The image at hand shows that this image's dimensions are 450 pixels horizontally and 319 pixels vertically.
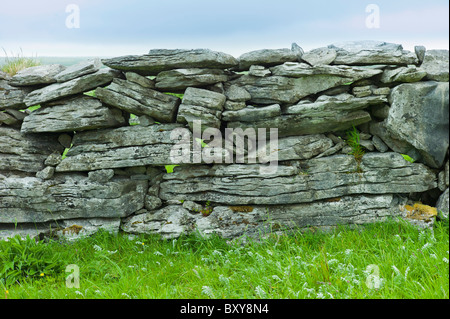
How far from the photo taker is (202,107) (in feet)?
26.5

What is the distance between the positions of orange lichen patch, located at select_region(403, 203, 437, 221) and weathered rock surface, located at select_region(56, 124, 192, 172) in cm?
556

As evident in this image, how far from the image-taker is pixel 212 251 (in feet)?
24.9

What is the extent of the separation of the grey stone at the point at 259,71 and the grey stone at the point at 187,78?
671 millimetres

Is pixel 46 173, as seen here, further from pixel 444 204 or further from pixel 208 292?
pixel 444 204

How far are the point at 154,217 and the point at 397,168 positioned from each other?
579 centimetres

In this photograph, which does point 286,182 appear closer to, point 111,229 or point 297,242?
point 297,242

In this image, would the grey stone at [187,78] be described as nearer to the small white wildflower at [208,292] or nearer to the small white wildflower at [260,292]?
the small white wildflower at [208,292]

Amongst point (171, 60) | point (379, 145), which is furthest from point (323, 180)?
point (171, 60)

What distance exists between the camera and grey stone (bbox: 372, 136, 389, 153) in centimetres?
834

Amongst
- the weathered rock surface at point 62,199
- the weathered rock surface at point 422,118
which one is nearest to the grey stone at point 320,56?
the weathered rock surface at point 422,118

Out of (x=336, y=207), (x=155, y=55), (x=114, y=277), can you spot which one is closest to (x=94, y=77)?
(x=155, y=55)

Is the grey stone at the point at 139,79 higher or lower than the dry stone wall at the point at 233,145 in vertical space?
higher

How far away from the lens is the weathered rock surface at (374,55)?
26.3ft

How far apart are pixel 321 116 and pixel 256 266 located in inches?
144
